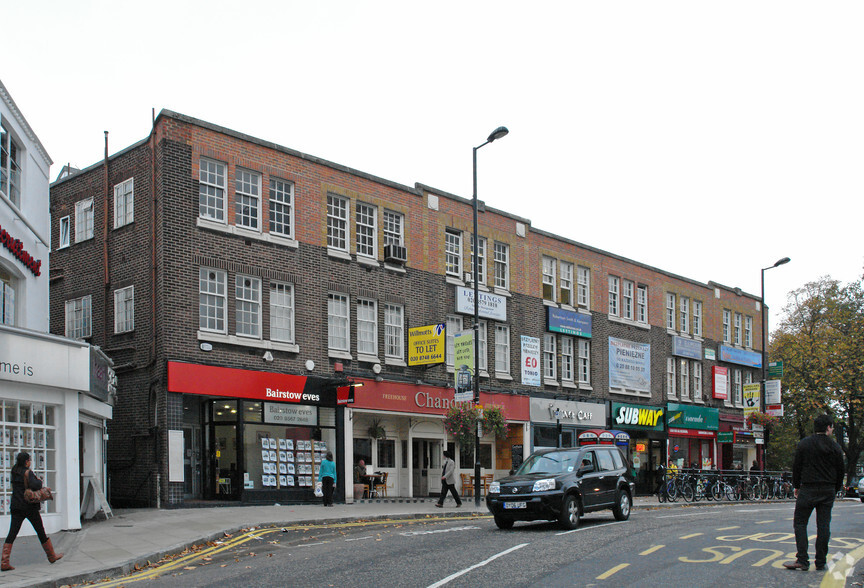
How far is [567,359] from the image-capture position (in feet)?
123

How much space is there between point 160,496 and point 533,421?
15868 millimetres

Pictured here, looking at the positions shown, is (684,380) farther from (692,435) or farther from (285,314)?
(285,314)

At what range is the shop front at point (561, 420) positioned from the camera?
3528 centimetres

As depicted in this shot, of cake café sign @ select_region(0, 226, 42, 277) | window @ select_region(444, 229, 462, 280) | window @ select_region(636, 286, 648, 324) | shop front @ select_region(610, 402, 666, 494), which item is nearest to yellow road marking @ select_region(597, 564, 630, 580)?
cake café sign @ select_region(0, 226, 42, 277)

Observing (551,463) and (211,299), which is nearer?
(551,463)

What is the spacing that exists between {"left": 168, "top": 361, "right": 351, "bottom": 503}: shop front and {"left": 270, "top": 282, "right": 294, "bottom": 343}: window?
1217 millimetres

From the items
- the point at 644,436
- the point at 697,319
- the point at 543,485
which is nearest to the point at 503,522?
the point at 543,485

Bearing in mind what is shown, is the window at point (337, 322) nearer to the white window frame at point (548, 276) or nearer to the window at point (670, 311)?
the white window frame at point (548, 276)

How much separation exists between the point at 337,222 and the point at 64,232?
26.9ft

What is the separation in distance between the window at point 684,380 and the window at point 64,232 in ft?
93.9

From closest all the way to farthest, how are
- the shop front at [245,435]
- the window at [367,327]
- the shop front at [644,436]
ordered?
the shop front at [245,435] → the window at [367,327] → the shop front at [644,436]

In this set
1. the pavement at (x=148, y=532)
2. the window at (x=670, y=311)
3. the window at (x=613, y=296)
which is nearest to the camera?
the pavement at (x=148, y=532)

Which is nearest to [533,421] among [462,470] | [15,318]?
[462,470]

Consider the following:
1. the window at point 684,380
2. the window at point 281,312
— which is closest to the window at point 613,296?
the window at point 684,380
